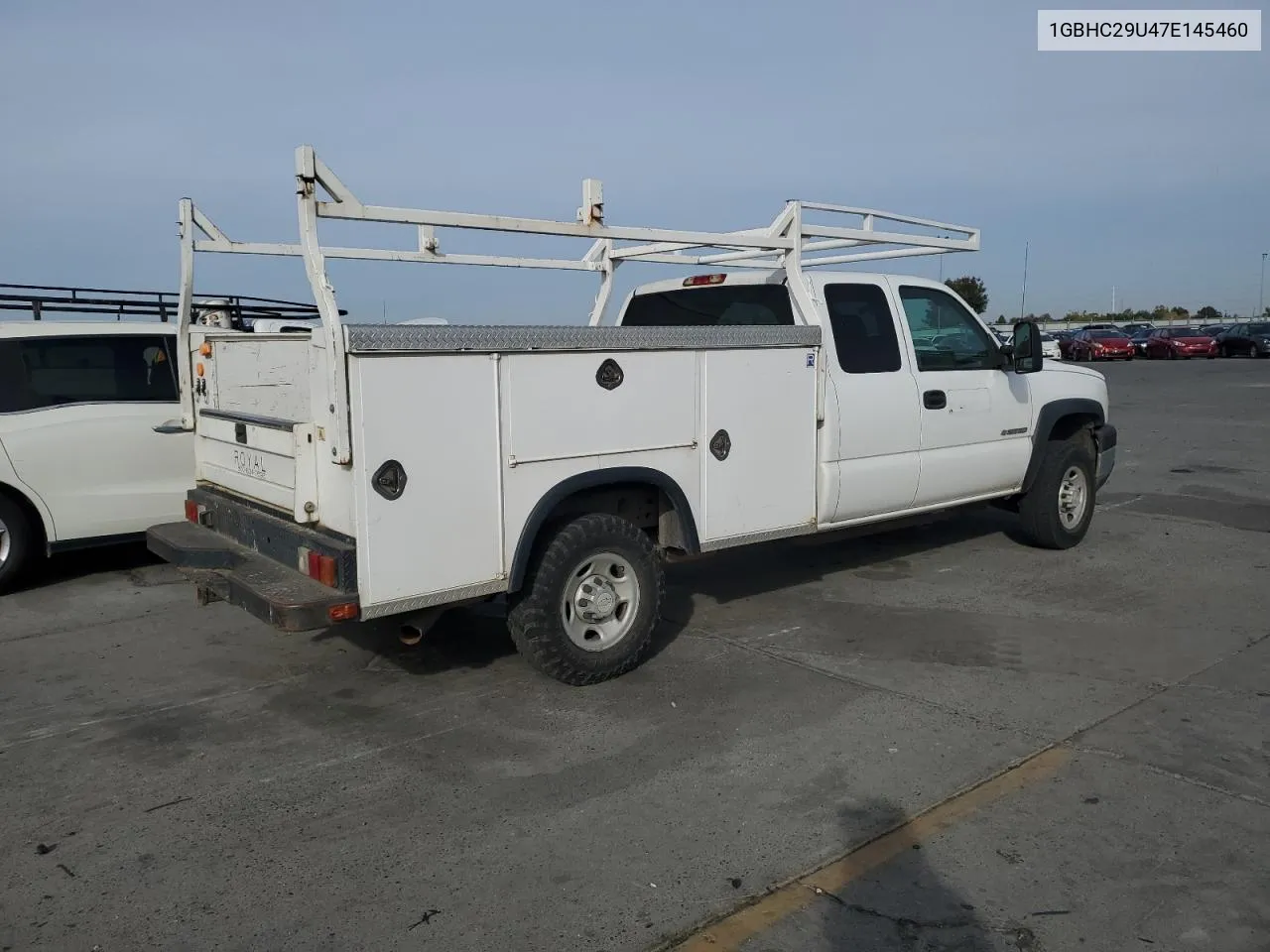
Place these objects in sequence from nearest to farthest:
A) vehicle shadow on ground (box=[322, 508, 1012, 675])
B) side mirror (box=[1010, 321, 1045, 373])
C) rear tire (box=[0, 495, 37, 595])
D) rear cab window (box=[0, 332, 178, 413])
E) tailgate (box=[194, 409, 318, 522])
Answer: tailgate (box=[194, 409, 318, 522])
vehicle shadow on ground (box=[322, 508, 1012, 675])
rear tire (box=[0, 495, 37, 595])
rear cab window (box=[0, 332, 178, 413])
side mirror (box=[1010, 321, 1045, 373])

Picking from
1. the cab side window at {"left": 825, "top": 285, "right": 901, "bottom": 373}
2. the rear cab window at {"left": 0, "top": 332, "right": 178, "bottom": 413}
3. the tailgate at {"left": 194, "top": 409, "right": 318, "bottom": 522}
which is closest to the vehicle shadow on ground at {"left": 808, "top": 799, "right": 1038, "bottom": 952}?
the tailgate at {"left": 194, "top": 409, "right": 318, "bottom": 522}

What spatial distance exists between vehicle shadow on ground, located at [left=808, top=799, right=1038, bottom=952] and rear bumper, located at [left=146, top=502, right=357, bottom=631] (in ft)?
7.54

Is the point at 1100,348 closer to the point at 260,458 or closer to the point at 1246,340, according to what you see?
the point at 1246,340

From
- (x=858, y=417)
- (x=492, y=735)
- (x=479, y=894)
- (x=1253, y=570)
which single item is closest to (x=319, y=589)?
(x=492, y=735)

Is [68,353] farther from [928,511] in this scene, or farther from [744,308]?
[928,511]

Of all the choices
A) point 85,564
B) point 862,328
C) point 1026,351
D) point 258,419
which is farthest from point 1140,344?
point 258,419

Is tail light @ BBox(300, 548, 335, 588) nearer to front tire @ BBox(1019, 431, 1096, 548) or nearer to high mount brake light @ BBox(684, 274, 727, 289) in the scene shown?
high mount brake light @ BBox(684, 274, 727, 289)

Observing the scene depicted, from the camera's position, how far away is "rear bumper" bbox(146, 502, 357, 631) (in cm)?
448

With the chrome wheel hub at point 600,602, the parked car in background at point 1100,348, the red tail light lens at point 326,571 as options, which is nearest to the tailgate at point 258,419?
the red tail light lens at point 326,571

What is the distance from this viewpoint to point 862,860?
364 cm

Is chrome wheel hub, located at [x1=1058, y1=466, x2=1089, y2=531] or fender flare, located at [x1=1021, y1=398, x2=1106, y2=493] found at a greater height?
fender flare, located at [x1=1021, y1=398, x2=1106, y2=493]

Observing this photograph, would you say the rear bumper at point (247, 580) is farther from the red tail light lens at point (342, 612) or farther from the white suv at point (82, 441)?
the white suv at point (82, 441)

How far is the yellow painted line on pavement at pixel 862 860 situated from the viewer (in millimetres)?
3223

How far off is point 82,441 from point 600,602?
4.14 meters
